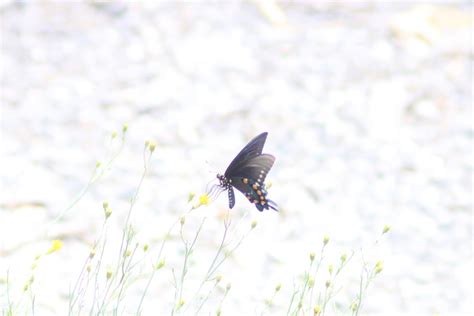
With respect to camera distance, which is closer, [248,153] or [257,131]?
[248,153]

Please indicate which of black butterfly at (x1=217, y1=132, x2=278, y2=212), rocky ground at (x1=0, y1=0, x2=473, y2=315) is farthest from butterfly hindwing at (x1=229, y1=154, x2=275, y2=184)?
rocky ground at (x1=0, y1=0, x2=473, y2=315)

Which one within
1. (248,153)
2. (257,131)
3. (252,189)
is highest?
(248,153)

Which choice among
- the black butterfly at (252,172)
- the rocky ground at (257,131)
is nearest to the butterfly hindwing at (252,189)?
the black butterfly at (252,172)

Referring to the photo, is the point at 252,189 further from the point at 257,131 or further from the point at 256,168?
the point at 257,131

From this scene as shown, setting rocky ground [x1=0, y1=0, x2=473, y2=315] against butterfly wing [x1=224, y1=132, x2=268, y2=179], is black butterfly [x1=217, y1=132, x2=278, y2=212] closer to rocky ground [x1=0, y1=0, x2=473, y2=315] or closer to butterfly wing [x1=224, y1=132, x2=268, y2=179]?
butterfly wing [x1=224, y1=132, x2=268, y2=179]

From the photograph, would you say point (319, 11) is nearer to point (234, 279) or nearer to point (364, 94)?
point (364, 94)

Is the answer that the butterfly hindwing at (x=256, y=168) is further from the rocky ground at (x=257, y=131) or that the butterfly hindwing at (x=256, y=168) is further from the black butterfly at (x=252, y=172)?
the rocky ground at (x=257, y=131)

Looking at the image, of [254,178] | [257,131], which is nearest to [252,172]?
[254,178]
